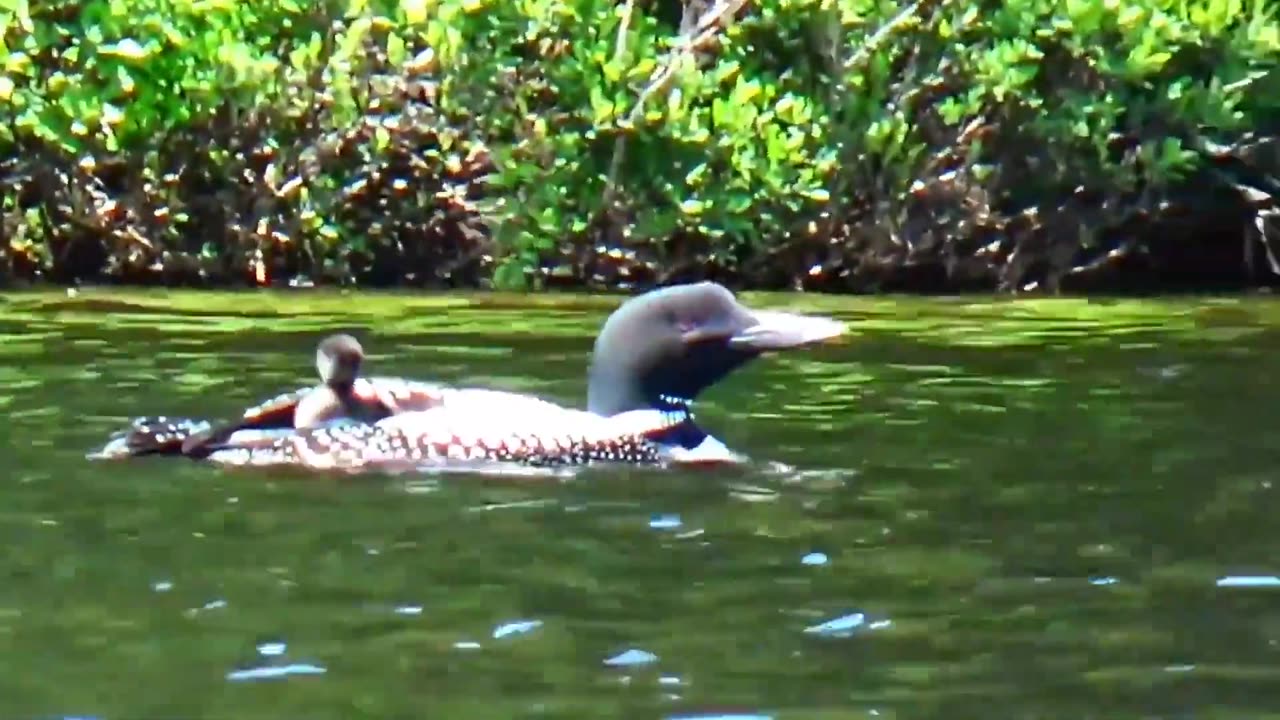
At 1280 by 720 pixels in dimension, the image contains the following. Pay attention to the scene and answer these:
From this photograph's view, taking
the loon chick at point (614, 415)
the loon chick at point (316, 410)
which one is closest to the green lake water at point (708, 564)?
the loon chick at point (316, 410)

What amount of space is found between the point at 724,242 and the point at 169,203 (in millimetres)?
4391

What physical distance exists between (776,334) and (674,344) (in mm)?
410

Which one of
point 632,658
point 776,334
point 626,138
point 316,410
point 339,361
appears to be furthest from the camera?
point 626,138

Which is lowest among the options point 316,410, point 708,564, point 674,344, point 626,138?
point 708,564

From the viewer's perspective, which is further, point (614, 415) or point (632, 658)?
point (614, 415)

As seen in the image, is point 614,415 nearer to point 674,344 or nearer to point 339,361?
point 674,344

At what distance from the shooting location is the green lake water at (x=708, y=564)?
7215 millimetres

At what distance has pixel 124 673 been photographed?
735 centimetres

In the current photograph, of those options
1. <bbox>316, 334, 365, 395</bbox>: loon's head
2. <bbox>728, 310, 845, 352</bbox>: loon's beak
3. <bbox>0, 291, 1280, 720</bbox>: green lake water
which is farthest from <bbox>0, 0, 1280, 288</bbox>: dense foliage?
<bbox>316, 334, 365, 395</bbox>: loon's head

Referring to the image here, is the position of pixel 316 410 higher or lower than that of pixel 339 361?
lower

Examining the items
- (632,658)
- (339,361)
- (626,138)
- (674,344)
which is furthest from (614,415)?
(626,138)

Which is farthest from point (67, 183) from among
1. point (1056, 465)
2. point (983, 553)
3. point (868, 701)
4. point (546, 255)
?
point (868, 701)

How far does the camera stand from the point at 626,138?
22766 mm

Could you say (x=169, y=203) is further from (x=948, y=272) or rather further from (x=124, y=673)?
(x=124, y=673)
